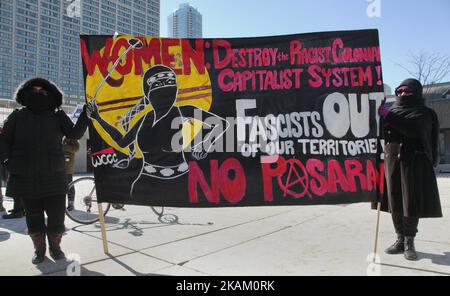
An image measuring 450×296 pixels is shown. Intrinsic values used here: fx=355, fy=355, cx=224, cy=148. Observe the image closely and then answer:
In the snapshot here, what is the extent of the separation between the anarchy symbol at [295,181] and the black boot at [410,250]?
117cm

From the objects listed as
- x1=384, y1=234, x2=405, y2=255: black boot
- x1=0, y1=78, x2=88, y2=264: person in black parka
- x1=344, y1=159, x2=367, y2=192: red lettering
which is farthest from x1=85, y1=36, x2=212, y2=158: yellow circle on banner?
x1=384, y1=234, x2=405, y2=255: black boot

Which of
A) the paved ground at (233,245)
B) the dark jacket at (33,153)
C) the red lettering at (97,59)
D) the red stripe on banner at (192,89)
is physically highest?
the red lettering at (97,59)

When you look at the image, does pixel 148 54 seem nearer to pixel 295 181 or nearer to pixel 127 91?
pixel 127 91

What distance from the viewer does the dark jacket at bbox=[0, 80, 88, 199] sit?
3.84m

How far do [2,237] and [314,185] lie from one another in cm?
429

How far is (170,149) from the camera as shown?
13.2 ft

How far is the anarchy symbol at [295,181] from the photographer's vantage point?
3.95 metres

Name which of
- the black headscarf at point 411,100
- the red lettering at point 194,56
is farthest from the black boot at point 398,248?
the red lettering at point 194,56

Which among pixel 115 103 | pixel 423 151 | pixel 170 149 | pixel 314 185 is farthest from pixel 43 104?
pixel 423 151

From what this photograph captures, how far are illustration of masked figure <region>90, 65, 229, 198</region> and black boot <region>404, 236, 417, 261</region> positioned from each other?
2.36 metres

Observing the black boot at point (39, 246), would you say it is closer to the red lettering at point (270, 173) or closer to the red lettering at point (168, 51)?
the red lettering at point (168, 51)

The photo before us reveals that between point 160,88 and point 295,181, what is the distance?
1.86 metres

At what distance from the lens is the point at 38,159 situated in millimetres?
3871

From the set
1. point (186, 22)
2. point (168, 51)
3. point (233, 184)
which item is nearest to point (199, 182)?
point (233, 184)
